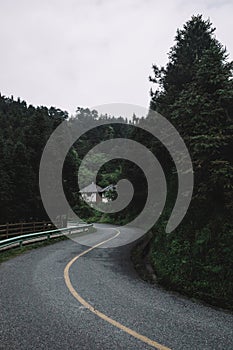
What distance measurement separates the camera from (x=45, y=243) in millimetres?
18203

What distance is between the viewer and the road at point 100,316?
4391mm

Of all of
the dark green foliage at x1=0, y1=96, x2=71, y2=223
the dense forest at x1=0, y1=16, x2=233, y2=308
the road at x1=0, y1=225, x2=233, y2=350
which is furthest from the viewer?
the dark green foliage at x1=0, y1=96, x2=71, y2=223

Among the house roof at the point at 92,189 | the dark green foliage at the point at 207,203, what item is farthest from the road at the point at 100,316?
the house roof at the point at 92,189

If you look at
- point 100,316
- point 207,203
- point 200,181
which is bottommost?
point 100,316

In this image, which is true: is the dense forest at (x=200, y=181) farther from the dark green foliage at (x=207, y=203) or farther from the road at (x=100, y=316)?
the road at (x=100, y=316)

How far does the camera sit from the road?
439 cm

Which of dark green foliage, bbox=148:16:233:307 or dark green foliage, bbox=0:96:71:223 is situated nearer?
dark green foliage, bbox=148:16:233:307

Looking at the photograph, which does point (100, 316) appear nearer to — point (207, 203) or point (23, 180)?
point (207, 203)

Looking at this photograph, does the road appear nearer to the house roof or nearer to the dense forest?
the dense forest

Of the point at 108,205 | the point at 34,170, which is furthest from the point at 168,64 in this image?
the point at 108,205

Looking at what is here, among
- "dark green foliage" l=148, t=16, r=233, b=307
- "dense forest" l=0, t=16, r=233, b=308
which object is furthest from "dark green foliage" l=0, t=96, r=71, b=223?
"dark green foliage" l=148, t=16, r=233, b=307

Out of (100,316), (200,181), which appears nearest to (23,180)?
(200,181)

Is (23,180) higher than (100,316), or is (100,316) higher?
(23,180)

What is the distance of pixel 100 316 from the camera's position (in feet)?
17.9
